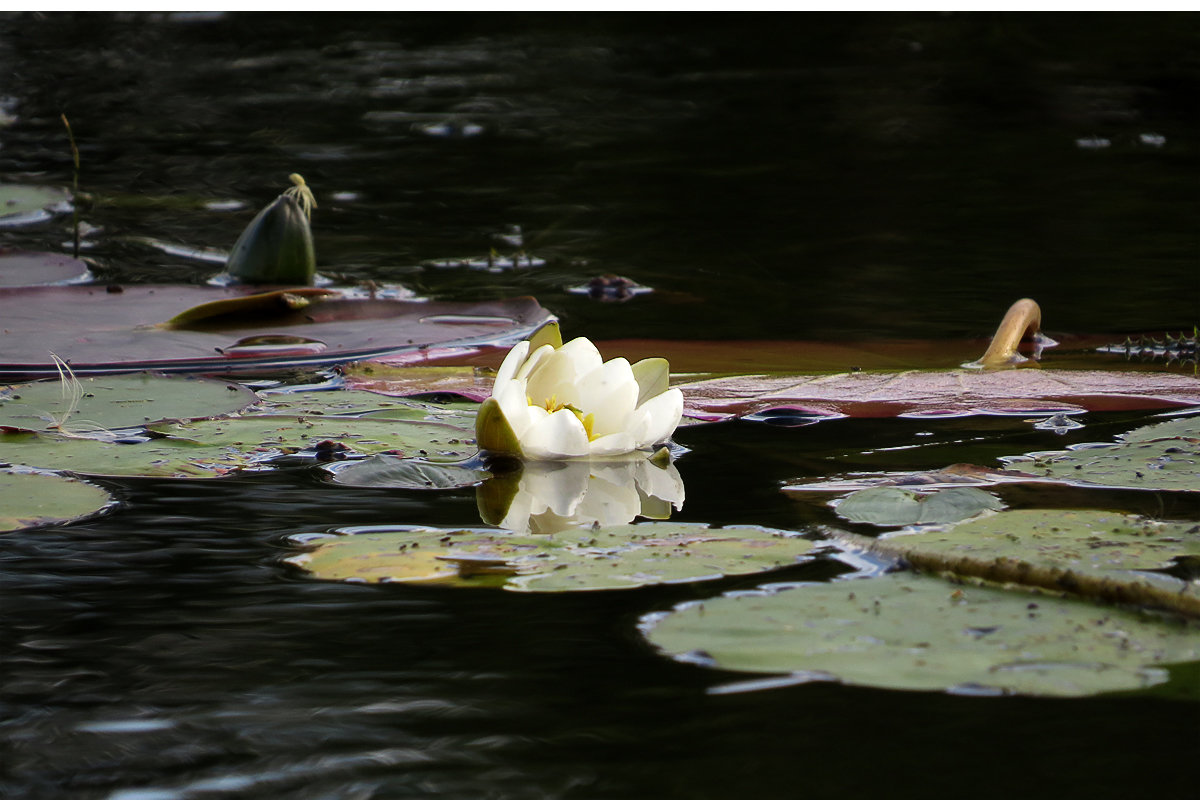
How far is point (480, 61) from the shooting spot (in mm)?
7449

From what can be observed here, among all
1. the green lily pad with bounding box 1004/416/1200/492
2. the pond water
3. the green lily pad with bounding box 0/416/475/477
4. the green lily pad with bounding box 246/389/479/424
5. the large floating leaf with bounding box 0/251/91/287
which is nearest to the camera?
the pond water

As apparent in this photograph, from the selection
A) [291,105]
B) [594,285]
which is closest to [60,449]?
[594,285]

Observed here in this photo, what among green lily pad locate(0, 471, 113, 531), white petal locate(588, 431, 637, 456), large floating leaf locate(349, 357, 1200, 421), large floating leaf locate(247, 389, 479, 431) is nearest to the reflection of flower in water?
white petal locate(588, 431, 637, 456)

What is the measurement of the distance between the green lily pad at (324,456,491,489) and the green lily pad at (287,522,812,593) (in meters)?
0.24

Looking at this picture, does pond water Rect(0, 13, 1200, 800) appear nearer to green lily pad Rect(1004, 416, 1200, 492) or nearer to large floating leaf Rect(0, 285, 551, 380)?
green lily pad Rect(1004, 416, 1200, 492)

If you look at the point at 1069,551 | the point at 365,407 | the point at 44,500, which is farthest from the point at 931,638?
the point at 365,407

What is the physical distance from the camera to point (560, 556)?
1.52 meters

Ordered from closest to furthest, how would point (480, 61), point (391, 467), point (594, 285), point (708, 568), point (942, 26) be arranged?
point (708, 568) < point (391, 467) < point (594, 285) < point (480, 61) < point (942, 26)

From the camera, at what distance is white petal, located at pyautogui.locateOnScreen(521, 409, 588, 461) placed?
1966 millimetres

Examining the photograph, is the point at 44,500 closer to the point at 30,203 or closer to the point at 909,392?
the point at 909,392

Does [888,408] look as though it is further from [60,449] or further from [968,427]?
[60,449]

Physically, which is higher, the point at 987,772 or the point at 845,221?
the point at 845,221

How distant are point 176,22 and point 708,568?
25.1 feet

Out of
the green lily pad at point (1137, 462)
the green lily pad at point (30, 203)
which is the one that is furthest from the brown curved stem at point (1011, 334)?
the green lily pad at point (30, 203)
